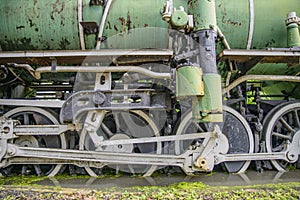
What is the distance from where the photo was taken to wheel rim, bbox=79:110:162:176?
314 cm

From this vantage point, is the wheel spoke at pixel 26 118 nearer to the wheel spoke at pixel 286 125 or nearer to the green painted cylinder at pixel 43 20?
the green painted cylinder at pixel 43 20

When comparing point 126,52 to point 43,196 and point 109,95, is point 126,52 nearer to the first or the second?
point 109,95

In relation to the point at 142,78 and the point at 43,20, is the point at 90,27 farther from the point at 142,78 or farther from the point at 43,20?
the point at 142,78

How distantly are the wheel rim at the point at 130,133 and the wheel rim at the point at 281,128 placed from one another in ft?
4.21

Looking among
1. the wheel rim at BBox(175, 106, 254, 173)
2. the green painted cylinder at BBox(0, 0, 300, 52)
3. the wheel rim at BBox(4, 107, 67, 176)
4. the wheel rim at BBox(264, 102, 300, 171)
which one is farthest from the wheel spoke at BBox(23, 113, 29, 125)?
the wheel rim at BBox(264, 102, 300, 171)

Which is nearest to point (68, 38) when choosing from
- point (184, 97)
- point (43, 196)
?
point (184, 97)

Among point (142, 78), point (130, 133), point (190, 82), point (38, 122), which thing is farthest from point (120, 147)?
point (190, 82)

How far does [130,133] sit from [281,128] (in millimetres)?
1817

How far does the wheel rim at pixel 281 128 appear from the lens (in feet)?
10.9

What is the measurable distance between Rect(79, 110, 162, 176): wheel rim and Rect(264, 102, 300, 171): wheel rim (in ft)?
4.21

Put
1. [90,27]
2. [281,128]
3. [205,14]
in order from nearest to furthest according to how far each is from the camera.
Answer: [205,14] < [90,27] < [281,128]

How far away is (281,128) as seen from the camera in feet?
11.5

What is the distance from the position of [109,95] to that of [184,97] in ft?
2.63

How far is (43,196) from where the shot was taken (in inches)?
89.7
